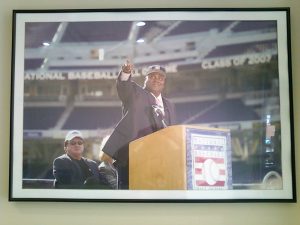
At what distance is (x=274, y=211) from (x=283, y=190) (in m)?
0.11

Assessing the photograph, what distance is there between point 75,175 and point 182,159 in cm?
54

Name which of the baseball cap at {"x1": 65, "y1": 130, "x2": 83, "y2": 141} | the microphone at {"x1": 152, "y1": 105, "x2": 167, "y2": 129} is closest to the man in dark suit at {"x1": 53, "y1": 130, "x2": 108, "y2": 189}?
the baseball cap at {"x1": 65, "y1": 130, "x2": 83, "y2": 141}

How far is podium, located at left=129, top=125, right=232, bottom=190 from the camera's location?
1.63 m

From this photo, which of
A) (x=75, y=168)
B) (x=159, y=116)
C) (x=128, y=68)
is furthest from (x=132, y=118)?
(x=75, y=168)

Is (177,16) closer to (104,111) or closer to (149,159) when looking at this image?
(104,111)

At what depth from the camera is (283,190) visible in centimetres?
162

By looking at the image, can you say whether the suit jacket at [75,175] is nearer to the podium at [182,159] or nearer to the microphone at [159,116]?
the podium at [182,159]

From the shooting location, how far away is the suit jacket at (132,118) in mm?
1659

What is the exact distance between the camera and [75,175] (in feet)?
5.46

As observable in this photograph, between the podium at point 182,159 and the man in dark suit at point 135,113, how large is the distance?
0.04 meters

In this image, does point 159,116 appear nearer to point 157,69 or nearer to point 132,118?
point 132,118

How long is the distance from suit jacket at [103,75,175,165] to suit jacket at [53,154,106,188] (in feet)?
0.38

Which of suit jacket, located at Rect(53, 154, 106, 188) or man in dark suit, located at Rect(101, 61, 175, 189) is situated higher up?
man in dark suit, located at Rect(101, 61, 175, 189)

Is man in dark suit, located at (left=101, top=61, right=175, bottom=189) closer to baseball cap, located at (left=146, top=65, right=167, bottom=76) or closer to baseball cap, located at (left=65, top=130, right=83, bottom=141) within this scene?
baseball cap, located at (left=146, top=65, right=167, bottom=76)
